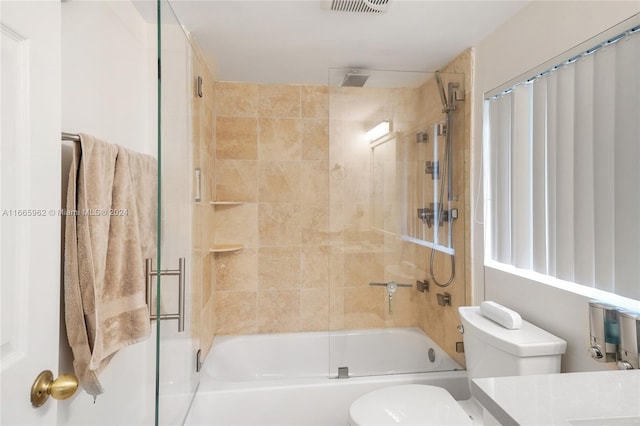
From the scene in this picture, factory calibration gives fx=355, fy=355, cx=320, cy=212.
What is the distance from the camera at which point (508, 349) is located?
1.45 m

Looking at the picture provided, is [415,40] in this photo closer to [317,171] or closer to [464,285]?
[317,171]

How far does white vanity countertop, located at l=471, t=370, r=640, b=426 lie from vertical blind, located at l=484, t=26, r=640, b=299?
0.66 metres

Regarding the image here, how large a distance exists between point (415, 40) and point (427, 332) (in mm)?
1800

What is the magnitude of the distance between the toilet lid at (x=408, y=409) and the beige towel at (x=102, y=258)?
96 centimetres

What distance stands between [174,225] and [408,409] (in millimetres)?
1270

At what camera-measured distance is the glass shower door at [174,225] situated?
1.16 m

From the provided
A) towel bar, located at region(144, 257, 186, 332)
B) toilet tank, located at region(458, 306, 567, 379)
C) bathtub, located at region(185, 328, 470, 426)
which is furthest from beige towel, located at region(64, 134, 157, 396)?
toilet tank, located at region(458, 306, 567, 379)

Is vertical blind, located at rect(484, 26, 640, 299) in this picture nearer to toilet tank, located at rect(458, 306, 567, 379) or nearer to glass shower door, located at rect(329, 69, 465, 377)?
toilet tank, located at rect(458, 306, 567, 379)

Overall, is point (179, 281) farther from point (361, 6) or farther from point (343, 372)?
point (361, 6)

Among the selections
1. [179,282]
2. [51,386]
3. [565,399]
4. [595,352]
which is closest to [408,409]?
[595,352]

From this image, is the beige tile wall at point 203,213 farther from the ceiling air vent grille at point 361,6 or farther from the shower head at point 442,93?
the shower head at point 442,93

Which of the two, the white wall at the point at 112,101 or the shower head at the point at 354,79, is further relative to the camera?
the shower head at the point at 354,79

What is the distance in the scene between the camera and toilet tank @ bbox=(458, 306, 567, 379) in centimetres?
142

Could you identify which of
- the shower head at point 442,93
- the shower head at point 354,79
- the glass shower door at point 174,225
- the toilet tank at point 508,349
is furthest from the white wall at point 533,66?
the glass shower door at point 174,225
